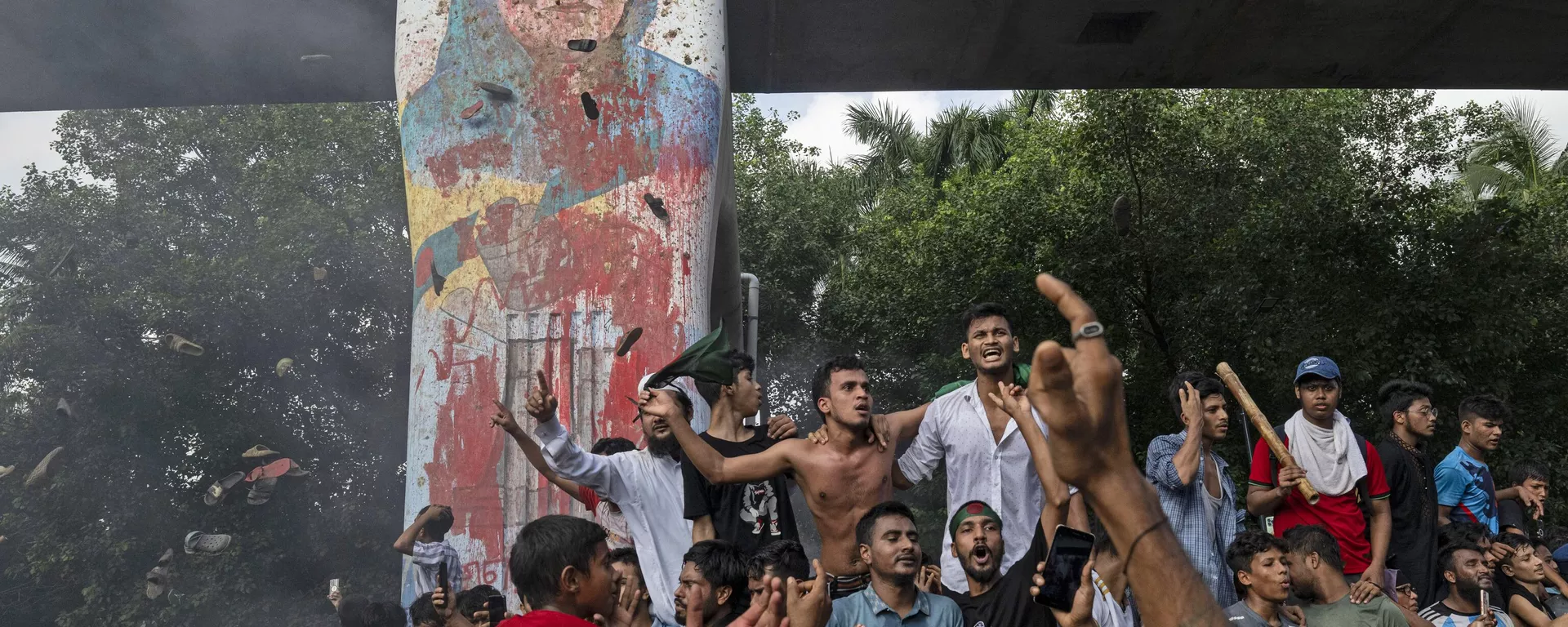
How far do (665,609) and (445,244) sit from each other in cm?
340

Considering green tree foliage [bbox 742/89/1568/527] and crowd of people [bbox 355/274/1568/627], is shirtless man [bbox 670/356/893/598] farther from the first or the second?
green tree foliage [bbox 742/89/1568/527]

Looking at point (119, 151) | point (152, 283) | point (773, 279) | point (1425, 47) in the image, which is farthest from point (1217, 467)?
point (119, 151)

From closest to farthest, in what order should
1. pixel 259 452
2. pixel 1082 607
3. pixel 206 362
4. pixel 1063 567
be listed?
pixel 1063 567, pixel 1082 607, pixel 259 452, pixel 206 362

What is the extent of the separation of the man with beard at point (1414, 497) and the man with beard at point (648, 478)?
3.22m

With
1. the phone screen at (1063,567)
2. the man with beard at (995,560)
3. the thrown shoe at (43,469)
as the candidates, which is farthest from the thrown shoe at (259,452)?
the phone screen at (1063,567)

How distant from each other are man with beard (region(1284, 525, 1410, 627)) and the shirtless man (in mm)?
1634

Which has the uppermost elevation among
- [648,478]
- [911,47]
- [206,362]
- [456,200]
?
[911,47]

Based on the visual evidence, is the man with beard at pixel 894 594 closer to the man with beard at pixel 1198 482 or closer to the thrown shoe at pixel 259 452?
the man with beard at pixel 1198 482

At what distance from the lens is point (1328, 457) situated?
5.70m

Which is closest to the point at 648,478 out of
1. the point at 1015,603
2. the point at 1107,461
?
the point at 1015,603

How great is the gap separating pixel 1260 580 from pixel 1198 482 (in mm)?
559

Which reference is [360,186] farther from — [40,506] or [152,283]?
[40,506]

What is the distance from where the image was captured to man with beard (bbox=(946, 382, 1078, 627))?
158 inches

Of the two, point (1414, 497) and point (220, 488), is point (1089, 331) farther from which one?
point (220, 488)
